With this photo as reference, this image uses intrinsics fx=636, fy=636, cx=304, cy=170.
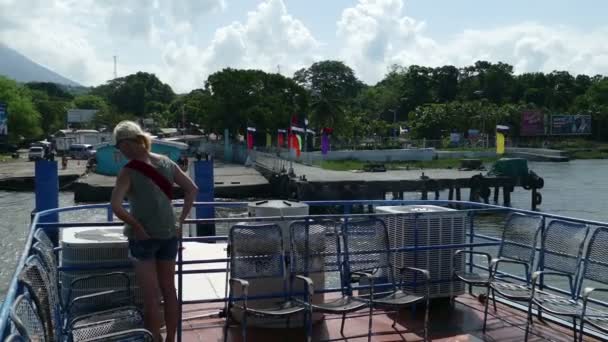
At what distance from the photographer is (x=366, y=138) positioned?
107m

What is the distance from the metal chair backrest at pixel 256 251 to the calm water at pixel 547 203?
17259 mm

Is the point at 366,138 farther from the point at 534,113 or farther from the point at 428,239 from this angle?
the point at 428,239

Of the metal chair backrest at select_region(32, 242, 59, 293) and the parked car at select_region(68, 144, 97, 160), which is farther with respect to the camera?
the parked car at select_region(68, 144, 97, 160)

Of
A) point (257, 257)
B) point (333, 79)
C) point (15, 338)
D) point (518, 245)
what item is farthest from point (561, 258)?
point (333, 79)

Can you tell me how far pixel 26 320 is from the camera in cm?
326

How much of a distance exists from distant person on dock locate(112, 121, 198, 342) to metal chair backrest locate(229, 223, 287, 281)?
0.83 m

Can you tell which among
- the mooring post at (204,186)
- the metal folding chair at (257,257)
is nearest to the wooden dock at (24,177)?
the mooring post at (204,186)

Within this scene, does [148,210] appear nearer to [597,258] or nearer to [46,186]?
[597,258]

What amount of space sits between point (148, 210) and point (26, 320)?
1.74m

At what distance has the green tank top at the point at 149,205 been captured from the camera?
4.89 meters

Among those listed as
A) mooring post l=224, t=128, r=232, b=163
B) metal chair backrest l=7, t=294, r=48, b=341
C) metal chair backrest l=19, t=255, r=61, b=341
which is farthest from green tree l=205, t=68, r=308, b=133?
metal chair backrest l=7, t=294, r=48, b=341

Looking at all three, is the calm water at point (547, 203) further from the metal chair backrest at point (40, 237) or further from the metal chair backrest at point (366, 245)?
the metal chair backrest at point (366, 245)

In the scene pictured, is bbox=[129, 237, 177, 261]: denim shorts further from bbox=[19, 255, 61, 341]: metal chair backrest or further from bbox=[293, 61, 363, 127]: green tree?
bbox=[293, 61, 363, 127]: green tree

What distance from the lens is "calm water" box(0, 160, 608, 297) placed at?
29583mm
